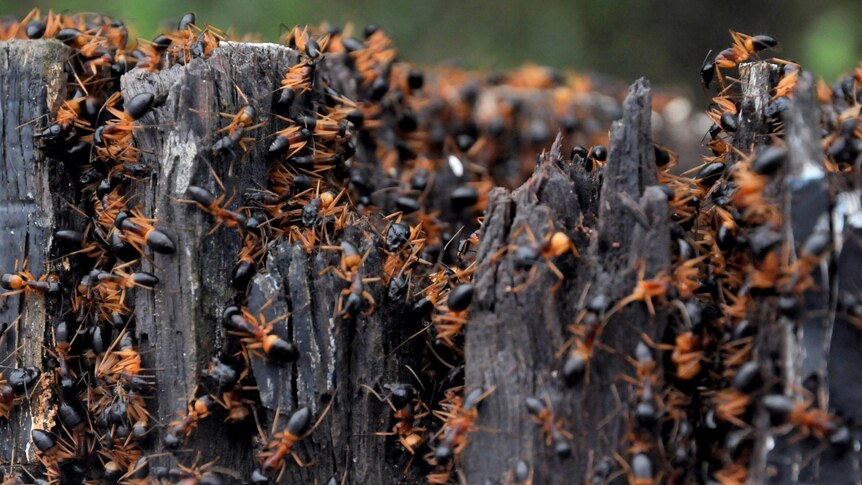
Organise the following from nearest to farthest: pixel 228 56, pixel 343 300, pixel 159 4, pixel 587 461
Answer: pixel 587 461 → pixel 343 300 → pixel 228 56 → pixel 159 4

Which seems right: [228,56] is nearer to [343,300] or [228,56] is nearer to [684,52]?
[343,300]

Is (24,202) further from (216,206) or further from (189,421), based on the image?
(189,421)

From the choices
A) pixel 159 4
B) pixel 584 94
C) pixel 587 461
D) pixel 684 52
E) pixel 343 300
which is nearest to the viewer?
pixel 587 461

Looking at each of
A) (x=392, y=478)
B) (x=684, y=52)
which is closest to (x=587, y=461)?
(x=392, y=478)

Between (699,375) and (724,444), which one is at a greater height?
(699,375)

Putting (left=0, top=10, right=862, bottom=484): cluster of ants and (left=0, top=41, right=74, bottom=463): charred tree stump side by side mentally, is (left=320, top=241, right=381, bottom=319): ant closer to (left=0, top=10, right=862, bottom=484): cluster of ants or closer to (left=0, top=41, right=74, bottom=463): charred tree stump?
(left=0, top=10, right=862, bottom=484): cluster of ants

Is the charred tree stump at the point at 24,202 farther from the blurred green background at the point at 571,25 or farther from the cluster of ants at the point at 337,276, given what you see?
the blurred green background at the point at 571,25
